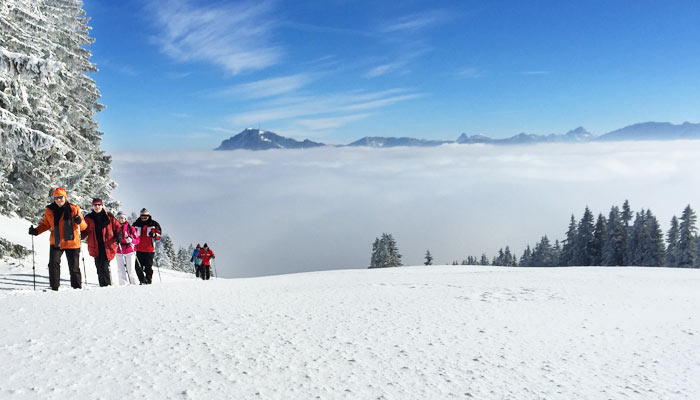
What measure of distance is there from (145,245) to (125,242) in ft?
3.29

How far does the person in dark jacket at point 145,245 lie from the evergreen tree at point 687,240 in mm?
59276

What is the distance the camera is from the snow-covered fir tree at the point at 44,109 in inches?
448

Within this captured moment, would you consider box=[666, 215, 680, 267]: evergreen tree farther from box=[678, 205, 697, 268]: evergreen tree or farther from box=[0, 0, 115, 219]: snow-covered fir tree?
box=[0, 0, 115, 219]: snow-covered fir tree

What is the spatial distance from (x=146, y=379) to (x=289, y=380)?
4.24 feet

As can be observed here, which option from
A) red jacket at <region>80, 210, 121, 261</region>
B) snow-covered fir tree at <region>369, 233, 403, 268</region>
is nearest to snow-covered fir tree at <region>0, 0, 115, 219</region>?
red jacket at <region>80, 210, 121, 261</region>

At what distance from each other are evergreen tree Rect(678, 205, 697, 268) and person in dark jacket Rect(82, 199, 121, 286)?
60.5 metres

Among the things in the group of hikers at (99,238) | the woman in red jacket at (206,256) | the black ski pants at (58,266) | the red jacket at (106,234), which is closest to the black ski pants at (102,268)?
the group of hikers at (99,238)

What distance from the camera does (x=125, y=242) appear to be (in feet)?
34.6

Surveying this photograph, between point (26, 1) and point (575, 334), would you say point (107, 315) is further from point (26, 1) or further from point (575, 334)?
point (26, 1)

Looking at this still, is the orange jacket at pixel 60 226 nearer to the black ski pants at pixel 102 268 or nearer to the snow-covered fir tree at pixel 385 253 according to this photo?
the black ski pants at pixel 102 268

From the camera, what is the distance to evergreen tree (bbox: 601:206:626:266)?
56.4m

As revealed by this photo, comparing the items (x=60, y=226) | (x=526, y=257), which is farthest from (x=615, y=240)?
(x=60, y=226)

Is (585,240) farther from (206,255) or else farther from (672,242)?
(206,255)

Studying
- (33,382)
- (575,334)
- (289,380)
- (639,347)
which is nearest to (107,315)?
(33,382)
